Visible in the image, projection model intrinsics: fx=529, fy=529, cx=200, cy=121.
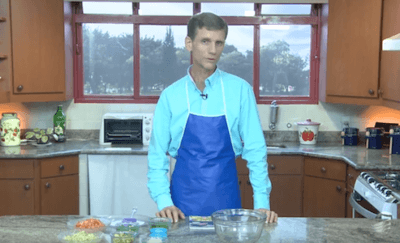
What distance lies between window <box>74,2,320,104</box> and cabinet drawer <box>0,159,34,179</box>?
101cm

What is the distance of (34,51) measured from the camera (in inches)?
172

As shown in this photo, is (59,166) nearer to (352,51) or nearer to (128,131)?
(128,131)

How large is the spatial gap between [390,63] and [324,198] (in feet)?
3.77

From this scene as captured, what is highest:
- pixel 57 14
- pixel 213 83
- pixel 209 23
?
pixel 57 14

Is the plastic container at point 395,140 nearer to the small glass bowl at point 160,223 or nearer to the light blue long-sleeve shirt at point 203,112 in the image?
the light blue long-sleeve shirt at point 203,112

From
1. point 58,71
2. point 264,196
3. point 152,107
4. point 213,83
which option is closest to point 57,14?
point 58,71

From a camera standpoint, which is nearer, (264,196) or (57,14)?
(264,196)

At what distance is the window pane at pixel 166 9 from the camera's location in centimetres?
486

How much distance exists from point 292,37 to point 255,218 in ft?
11.2

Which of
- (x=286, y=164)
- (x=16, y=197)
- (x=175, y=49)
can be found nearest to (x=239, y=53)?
(x=175, y=49)

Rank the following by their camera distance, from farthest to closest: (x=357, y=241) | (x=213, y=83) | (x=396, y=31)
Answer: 1. (x=396, y=31)
2. (x=213, y=83)
3. (x=357, y=241)

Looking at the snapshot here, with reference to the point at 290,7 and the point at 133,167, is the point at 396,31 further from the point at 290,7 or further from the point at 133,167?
the point at 133,167

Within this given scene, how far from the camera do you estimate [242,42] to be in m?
4.89

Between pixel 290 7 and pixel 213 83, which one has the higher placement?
pixel 290 7
